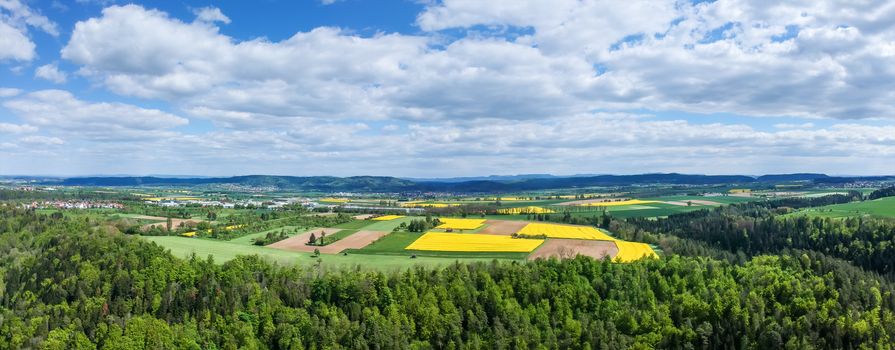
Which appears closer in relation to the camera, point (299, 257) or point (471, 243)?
point (299, 257)

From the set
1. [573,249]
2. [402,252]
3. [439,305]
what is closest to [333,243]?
[402,252]

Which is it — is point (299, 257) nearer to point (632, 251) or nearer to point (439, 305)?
point (439, 305)

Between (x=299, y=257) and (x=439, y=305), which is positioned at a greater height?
(x=299, y=257)

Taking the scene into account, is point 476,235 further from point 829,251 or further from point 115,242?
point 829,251

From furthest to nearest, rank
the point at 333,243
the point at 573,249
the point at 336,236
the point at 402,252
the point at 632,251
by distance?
the point at 336,236
the point at 333,243
the point at 632,251
the point at 573,249
the point at 402,252

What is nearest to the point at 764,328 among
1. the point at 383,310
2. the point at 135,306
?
the point at 383,310

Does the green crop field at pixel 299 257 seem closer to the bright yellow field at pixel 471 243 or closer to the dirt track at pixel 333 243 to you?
the dirt track at pixel 333 243
